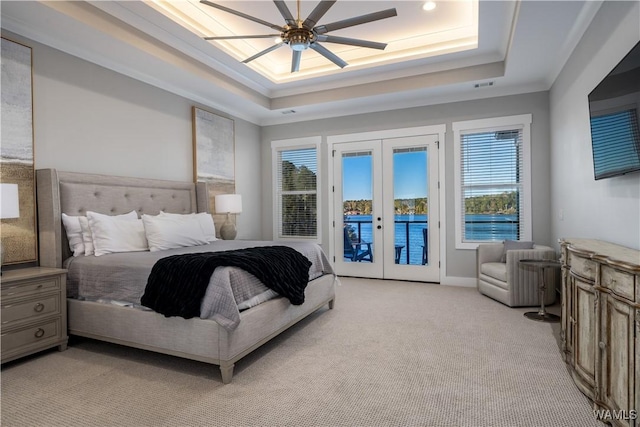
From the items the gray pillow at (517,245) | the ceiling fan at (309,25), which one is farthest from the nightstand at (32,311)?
the gray pillow at (517,245)

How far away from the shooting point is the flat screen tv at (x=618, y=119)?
2.04 metres

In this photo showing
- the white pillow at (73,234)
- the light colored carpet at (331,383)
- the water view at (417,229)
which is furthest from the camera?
the water view at (417,229)

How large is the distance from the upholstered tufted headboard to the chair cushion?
3.89m

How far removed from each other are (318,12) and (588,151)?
2.62 m

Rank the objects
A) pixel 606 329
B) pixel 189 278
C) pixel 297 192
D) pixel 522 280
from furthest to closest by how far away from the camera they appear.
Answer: pixel 297 192, pixel 522 280, pixel 189 278, pixel 606 329

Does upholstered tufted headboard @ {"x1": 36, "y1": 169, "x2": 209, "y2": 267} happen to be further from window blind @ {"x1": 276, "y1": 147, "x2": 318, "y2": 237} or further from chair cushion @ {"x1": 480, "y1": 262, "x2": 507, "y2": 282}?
chair cushion @ {"x1": 480, "y1": 262, "x2": 507, "y2": 282}

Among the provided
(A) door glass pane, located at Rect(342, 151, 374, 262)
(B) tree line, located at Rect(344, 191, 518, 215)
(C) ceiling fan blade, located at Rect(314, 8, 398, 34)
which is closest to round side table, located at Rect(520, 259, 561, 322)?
(B) tree line, located at Rect(344, 191, 518, 215)

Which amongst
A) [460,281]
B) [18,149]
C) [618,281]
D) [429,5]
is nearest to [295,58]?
[429,5]

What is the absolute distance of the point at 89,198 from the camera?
3518mm

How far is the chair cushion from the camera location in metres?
4.14

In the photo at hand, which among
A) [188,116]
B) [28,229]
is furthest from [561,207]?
[28,229]

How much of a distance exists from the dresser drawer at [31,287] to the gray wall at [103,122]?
43.7 inches

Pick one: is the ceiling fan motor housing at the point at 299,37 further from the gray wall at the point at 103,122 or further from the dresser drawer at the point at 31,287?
the dresser drawer at the point at 31,287

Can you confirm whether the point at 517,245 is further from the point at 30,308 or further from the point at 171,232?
the point at 30,308
